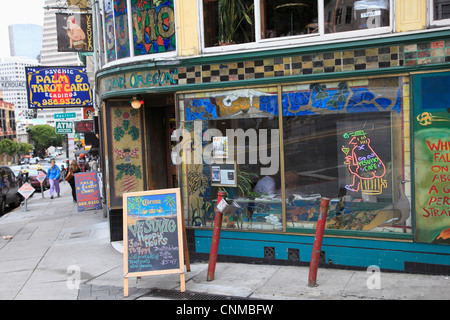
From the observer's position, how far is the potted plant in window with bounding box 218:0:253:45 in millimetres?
7555

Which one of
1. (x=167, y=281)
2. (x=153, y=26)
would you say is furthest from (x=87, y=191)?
(x=167, y=281)

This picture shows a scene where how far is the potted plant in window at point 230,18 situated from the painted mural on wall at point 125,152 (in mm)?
2921

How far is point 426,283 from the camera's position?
5.88 m

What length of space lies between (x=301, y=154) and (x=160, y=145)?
4.16 m

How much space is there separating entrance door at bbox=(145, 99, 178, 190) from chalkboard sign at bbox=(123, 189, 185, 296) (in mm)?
3388

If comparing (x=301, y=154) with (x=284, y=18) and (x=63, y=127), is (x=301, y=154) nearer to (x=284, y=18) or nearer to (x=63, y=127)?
(x=284, y=18)

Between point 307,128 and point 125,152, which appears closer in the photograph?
point 307,128

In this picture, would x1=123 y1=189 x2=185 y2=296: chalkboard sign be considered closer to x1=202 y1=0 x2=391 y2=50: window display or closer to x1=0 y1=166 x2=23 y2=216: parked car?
x1=202 y1=0 x2=391 y2=50: window display

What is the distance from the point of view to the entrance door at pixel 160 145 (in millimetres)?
9789

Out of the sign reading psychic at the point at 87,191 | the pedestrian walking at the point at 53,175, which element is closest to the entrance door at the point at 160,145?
the sign reading psychic at the point at 87,191

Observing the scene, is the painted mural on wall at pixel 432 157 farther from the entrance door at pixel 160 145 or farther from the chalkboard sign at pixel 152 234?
the entrance door at pixel 160 145

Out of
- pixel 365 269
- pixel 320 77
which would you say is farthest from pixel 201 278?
pixel 320 77

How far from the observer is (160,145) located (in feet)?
33.3

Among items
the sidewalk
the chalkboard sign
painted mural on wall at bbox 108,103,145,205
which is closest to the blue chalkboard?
the chalkboard sign
